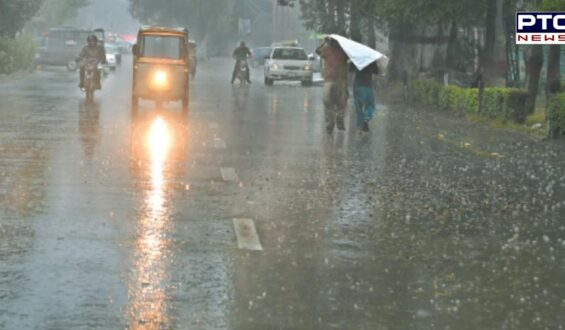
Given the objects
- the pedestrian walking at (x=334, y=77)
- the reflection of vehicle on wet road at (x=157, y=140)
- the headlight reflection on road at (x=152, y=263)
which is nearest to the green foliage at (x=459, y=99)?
the pedestrian walking at (x=334, y=77)

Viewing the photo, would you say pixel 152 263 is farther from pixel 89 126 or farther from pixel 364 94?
pixel 364 94

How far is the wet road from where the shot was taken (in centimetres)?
770

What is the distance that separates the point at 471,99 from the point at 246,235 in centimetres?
2159

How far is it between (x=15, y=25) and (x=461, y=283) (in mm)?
51236

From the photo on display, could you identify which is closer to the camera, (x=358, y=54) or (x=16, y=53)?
(x=358, y=54)

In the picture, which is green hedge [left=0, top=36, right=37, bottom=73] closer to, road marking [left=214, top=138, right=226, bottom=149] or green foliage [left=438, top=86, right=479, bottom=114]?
green foliage [left=438, top=86, right=479, bottom=114]

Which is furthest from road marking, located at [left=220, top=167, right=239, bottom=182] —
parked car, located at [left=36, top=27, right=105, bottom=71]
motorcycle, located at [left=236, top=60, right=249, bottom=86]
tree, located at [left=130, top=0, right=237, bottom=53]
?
tree, located at [left=130, top=0, right=237, bottom=53]

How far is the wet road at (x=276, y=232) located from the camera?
303 inches

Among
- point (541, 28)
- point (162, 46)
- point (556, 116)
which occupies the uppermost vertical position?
point (541, 28)

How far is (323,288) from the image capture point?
8414 mm

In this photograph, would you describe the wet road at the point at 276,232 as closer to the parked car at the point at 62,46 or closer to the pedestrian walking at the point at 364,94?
the pedestrian walking at the point at 364,94

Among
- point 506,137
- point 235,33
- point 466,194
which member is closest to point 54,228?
point 466,194

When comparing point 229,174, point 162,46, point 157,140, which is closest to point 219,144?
point 157,140

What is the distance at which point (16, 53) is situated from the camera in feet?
181
